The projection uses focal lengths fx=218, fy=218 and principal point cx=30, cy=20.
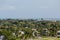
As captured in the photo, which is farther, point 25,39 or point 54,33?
point 54,33

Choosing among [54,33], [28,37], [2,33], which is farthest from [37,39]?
[2,33]

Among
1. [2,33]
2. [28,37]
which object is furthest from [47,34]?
[2,33]

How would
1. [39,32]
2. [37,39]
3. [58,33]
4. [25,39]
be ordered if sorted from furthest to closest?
[39,32]
[58,33]
[37,39]
[25,39]

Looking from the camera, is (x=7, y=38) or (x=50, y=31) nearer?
(x=7, y=38)

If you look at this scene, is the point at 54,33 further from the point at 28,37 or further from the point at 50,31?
the point at 28,37

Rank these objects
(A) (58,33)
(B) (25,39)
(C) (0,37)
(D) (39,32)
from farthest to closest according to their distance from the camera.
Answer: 1. (D) (39,32)
2. (A) (58,33)
3. (B) (25,39)
4. (C) (0,37)

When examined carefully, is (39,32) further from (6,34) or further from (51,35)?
(6,34)

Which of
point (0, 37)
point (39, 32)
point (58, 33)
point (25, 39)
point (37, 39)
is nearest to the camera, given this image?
point (0, 37)

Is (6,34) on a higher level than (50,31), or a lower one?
higher

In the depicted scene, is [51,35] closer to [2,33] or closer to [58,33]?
[58,33]
